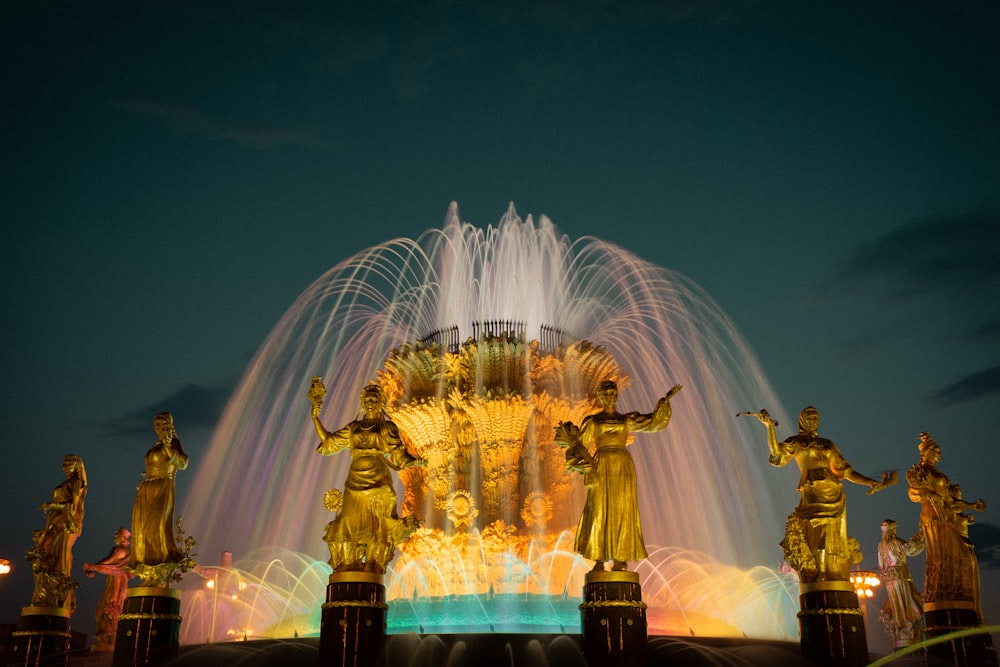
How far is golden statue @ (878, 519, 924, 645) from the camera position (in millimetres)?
18469

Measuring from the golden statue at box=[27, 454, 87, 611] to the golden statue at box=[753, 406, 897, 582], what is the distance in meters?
12.4

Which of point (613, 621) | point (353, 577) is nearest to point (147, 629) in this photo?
point (353, 577)

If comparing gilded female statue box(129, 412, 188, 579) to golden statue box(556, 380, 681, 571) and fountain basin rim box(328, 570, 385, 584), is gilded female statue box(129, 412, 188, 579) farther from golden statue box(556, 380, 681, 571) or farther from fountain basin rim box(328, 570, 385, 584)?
golden statue box(556, 380, 681, 571)

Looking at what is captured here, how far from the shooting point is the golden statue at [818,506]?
47.8ft

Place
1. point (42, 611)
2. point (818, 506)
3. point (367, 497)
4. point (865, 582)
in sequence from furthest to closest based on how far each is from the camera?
point (865, 582)
point (42, 611)
point (818, 506)
point (367, 497)

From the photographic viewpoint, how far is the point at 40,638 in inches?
611

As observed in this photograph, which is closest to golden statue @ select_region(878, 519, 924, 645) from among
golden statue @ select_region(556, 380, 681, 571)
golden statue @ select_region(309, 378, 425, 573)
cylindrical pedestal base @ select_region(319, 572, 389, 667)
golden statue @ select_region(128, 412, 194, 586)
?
golden statue @ select_region(556, 380, 681, 571)

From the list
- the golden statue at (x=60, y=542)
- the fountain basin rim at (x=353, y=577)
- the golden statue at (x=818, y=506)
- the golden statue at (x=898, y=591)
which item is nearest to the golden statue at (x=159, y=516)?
the golden statue at (x=60, y=542)

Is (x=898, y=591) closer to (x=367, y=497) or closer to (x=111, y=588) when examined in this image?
(x=367, y=497)

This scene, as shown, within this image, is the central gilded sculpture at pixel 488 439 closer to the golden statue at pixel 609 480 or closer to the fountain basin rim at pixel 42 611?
the golden statue at pixel 609 480

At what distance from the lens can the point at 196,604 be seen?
24.7 metres

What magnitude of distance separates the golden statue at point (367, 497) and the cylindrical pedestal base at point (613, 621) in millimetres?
3190

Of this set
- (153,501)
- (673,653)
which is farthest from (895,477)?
(153,501)

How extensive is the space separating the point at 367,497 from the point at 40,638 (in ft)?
21.1
